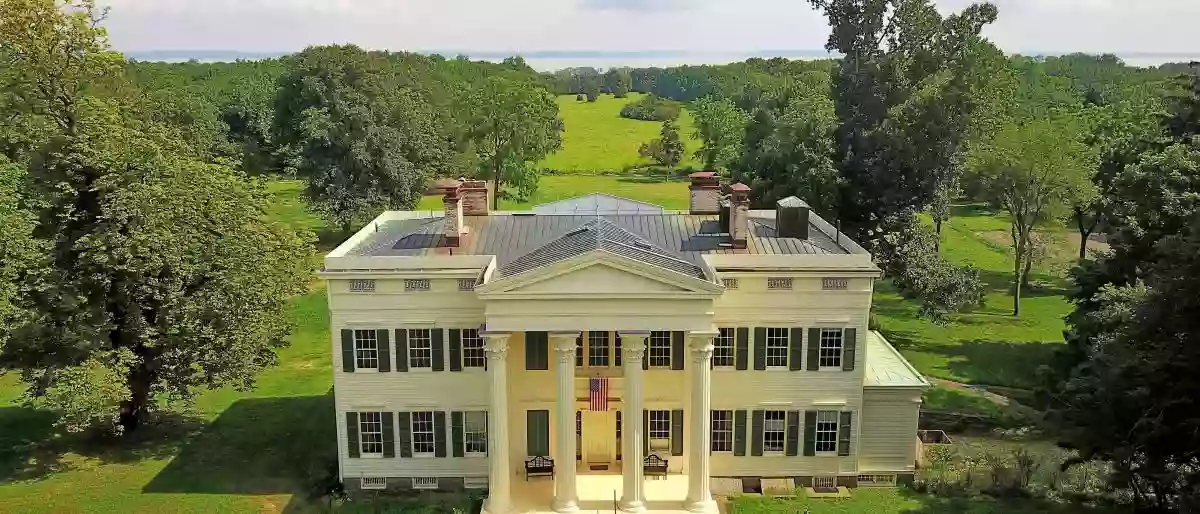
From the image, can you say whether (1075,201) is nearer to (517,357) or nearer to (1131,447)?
(1131,447)

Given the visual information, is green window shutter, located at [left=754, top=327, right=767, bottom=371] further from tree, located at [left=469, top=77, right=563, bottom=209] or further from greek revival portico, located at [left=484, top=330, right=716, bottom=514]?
tree, located at [left=469, top=77, right=563, bottom=209]

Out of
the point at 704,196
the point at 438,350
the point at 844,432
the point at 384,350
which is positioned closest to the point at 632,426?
Result: the point at 438,350

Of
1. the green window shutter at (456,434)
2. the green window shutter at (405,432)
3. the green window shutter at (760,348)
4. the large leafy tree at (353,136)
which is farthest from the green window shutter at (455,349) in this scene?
the large leafy tree at (353,136)

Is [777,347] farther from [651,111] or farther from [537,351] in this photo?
[651,111]

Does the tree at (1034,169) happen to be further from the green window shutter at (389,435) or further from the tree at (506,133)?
the tree at (506,133)

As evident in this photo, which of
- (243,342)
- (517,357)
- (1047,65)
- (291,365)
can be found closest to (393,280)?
(517,357)
